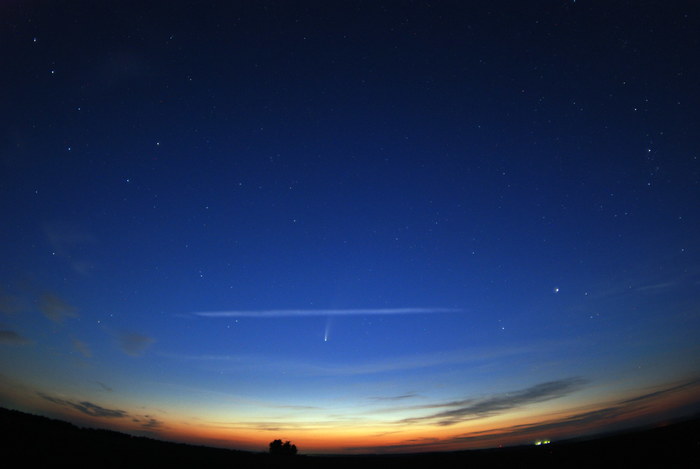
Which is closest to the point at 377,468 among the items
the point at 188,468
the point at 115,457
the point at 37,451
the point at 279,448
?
the point at 188,468

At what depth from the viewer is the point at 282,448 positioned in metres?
62.5

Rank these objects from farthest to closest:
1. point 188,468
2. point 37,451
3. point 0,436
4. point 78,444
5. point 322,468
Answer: point 322,468, point 78,444, point 188,468, point 0,436, point 37,451

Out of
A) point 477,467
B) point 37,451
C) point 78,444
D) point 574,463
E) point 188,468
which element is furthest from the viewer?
point 477,467

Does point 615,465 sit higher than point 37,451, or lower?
lower

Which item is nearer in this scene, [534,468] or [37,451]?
[37,451]

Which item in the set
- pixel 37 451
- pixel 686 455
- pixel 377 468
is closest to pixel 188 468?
pixel 37 451

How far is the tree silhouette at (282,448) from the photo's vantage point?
61812 millimetres

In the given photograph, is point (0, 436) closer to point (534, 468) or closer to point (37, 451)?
point (37, 451)

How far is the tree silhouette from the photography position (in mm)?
61812

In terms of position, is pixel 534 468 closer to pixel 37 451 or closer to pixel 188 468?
pixel 188 468

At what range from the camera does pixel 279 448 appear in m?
62.2

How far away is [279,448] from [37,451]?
53376 millimetres

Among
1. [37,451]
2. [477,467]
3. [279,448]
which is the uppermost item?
[37,451]

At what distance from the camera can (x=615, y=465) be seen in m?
22.5
